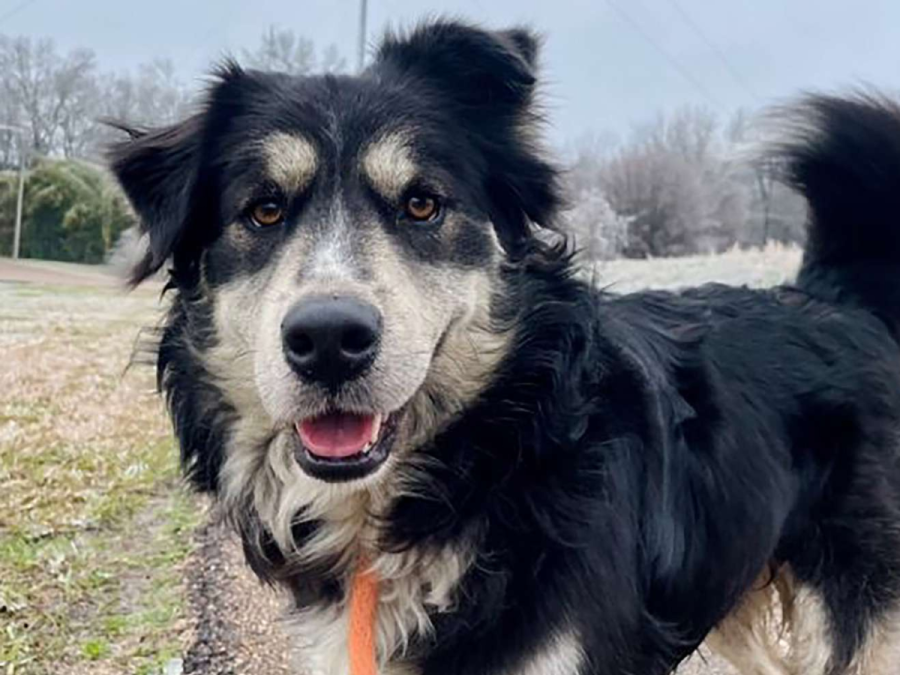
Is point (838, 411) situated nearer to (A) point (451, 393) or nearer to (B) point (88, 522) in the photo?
(A) point (451, 393)

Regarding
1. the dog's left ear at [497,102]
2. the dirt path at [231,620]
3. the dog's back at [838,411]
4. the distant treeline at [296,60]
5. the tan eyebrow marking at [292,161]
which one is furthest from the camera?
the distant treeline at [296,60]

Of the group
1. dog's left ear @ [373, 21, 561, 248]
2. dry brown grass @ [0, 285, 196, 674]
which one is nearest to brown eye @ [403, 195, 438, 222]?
dog's left ear @ [373, 21, 561, 248]

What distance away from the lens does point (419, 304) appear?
2.60 meters

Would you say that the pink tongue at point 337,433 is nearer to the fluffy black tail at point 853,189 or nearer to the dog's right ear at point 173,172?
the dog's right ear at point 173,172

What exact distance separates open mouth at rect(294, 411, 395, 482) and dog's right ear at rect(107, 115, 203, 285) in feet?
2.36

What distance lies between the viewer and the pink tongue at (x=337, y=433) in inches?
99.3

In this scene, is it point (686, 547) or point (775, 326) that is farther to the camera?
point (775, 326)

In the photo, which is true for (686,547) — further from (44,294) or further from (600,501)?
(44,294)

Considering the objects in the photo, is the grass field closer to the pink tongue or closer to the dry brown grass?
the dry brown grass

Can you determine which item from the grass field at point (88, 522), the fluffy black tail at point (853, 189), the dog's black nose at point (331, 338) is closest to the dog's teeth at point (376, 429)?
the dog's black nose at point (331, 338)

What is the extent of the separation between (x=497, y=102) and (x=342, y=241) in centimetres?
78

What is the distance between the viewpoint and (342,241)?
2.56m

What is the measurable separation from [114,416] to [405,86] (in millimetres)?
5468

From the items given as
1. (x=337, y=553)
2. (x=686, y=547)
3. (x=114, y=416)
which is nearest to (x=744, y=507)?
(x=686, y=547)
